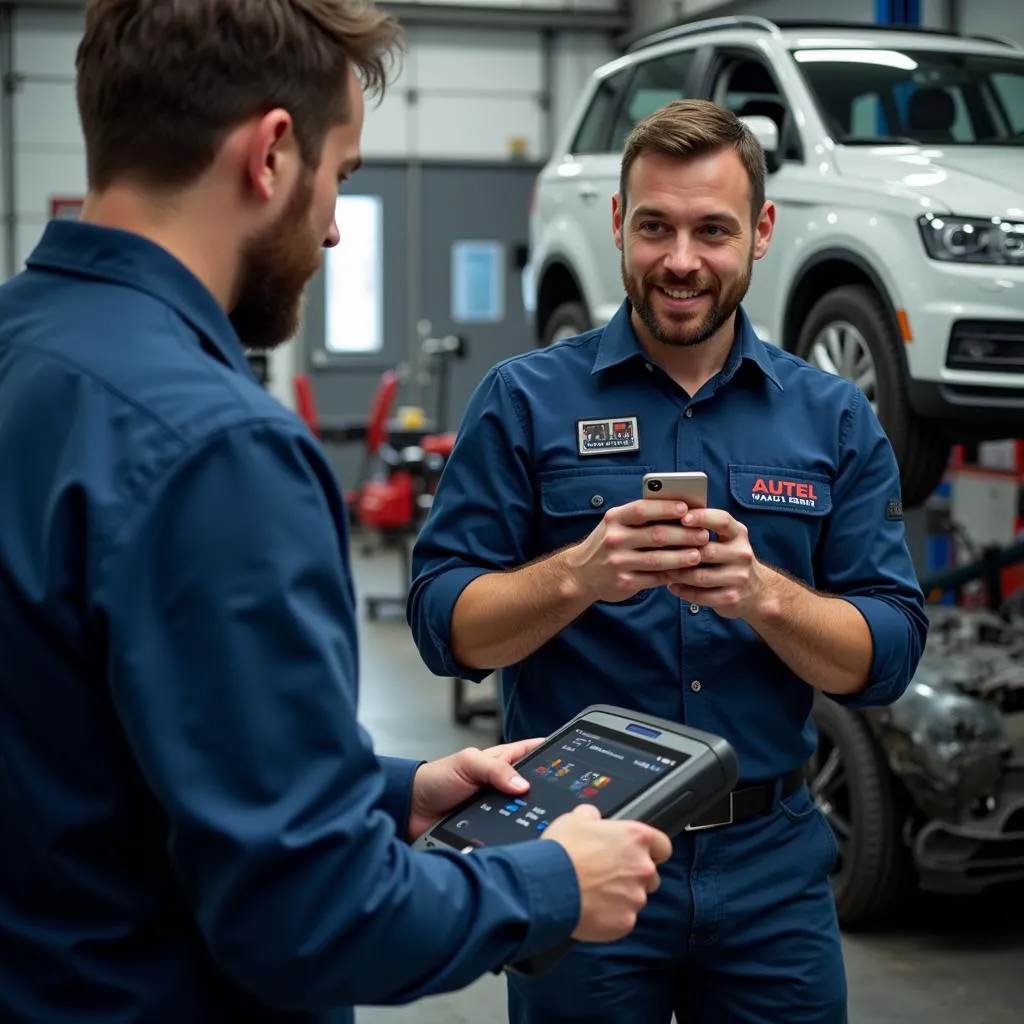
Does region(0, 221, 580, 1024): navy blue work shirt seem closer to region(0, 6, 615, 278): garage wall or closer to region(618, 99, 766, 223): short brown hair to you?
region(618, 99, 766, 223): short brown hair

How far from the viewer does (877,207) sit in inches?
161

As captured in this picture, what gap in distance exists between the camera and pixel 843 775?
4.19 m

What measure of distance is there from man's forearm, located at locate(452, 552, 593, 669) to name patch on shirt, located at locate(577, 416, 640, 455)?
220 mm

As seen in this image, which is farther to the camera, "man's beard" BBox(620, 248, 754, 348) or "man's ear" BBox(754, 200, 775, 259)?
"man's ear" BBox(754, 200, 775, 259)

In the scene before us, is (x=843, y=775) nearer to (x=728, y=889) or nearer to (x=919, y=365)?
(x=919, y=365)

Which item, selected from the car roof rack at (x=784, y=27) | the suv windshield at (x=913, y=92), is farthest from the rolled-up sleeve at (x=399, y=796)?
the car roof rack at (x=784, y=27)

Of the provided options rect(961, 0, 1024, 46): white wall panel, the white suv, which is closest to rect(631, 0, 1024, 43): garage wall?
rect(961, 0, 1024, 46): white wall panel

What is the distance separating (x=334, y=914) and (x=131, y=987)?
19 cm

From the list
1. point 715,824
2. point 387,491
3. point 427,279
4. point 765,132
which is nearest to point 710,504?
point 715,824

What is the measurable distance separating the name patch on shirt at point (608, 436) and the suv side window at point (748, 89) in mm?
3052

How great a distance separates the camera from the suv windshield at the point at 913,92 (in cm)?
472

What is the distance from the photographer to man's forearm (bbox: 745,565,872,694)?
1.86 metres

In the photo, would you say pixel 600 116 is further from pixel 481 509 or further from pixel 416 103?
pixel 416 103

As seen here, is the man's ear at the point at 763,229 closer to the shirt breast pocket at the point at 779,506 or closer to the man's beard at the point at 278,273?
the shirt breast pocket at the point at 779,506
